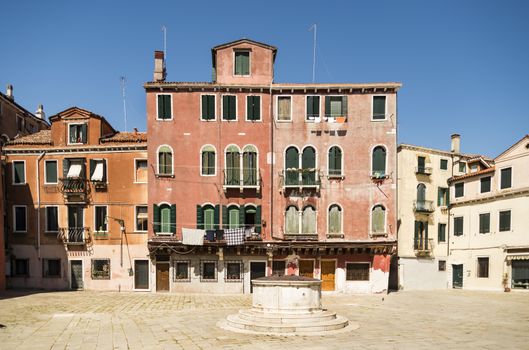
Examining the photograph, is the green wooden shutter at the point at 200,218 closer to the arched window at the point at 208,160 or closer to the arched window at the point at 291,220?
the arched window at the point at 208,160

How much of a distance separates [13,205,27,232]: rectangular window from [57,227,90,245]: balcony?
3.09 m

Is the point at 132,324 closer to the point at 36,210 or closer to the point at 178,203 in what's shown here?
the point at 178,203

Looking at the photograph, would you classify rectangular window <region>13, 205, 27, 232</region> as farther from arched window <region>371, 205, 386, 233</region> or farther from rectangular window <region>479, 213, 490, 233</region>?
rectangular window <region>479, 213, 490, 233</region>

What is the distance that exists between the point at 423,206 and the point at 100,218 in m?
26.4

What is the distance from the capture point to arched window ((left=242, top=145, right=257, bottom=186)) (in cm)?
3262

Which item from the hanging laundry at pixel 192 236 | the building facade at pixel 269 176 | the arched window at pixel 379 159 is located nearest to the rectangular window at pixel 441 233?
the building facade at pixel 269 176

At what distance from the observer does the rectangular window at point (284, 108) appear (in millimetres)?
33222

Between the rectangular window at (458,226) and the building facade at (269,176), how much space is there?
32.3 feet

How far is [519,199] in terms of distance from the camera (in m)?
33.8

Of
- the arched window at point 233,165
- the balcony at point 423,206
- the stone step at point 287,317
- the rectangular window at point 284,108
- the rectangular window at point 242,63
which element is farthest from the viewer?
the balcony at point 423,206

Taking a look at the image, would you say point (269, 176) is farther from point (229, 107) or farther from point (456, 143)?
point (456, 143)

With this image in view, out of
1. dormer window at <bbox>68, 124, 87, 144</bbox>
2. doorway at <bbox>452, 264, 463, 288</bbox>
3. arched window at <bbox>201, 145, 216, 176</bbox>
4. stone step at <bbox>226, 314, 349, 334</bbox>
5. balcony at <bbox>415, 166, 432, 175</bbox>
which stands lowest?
doorway at <bbox>452, 264, 463, 288</bbox>

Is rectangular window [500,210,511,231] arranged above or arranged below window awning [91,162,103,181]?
below

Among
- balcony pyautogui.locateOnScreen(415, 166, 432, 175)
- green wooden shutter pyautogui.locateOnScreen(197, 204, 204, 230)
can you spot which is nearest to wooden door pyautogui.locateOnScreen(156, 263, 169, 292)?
green wooden shutter pyautogui.locateOnScreen(197, 204, 204, 230)
